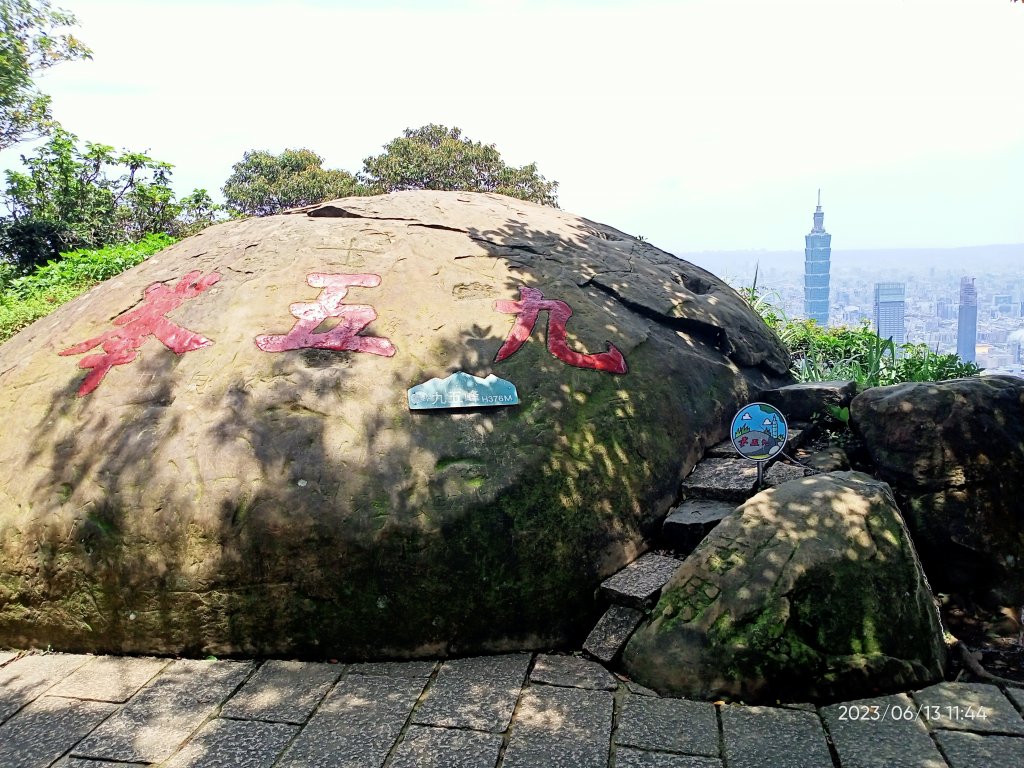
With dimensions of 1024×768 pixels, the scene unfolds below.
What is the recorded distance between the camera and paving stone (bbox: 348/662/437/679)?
13.1 ft

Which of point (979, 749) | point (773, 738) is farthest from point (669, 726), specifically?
point (979, 749)

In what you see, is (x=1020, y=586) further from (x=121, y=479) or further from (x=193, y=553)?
(x=121, y=479)

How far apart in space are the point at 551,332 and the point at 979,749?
321cm

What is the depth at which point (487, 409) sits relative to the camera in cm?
466

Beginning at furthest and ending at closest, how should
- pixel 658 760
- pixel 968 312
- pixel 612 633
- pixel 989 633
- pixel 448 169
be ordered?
pixel 968 312
pixel 448 169
pixel 989 633
pixel 612 633
pixel 658 760

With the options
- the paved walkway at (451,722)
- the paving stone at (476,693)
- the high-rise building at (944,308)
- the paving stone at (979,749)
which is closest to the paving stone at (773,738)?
the paved walkway at (451,722)

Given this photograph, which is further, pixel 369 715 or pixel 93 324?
pixel 93 324

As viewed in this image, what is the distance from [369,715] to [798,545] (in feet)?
7.41

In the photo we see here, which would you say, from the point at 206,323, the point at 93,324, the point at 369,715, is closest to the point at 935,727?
Result: the point at 369,715

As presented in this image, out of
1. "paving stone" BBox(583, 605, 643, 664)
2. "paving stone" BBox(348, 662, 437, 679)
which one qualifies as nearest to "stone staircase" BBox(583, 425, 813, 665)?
"paving stone" BBox(583, 605, 643, 664)

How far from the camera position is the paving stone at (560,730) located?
3260mm

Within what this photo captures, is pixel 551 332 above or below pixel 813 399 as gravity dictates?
above

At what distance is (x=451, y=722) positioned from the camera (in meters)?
3.54

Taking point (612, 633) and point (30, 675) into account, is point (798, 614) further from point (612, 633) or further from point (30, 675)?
point (30, 675)
